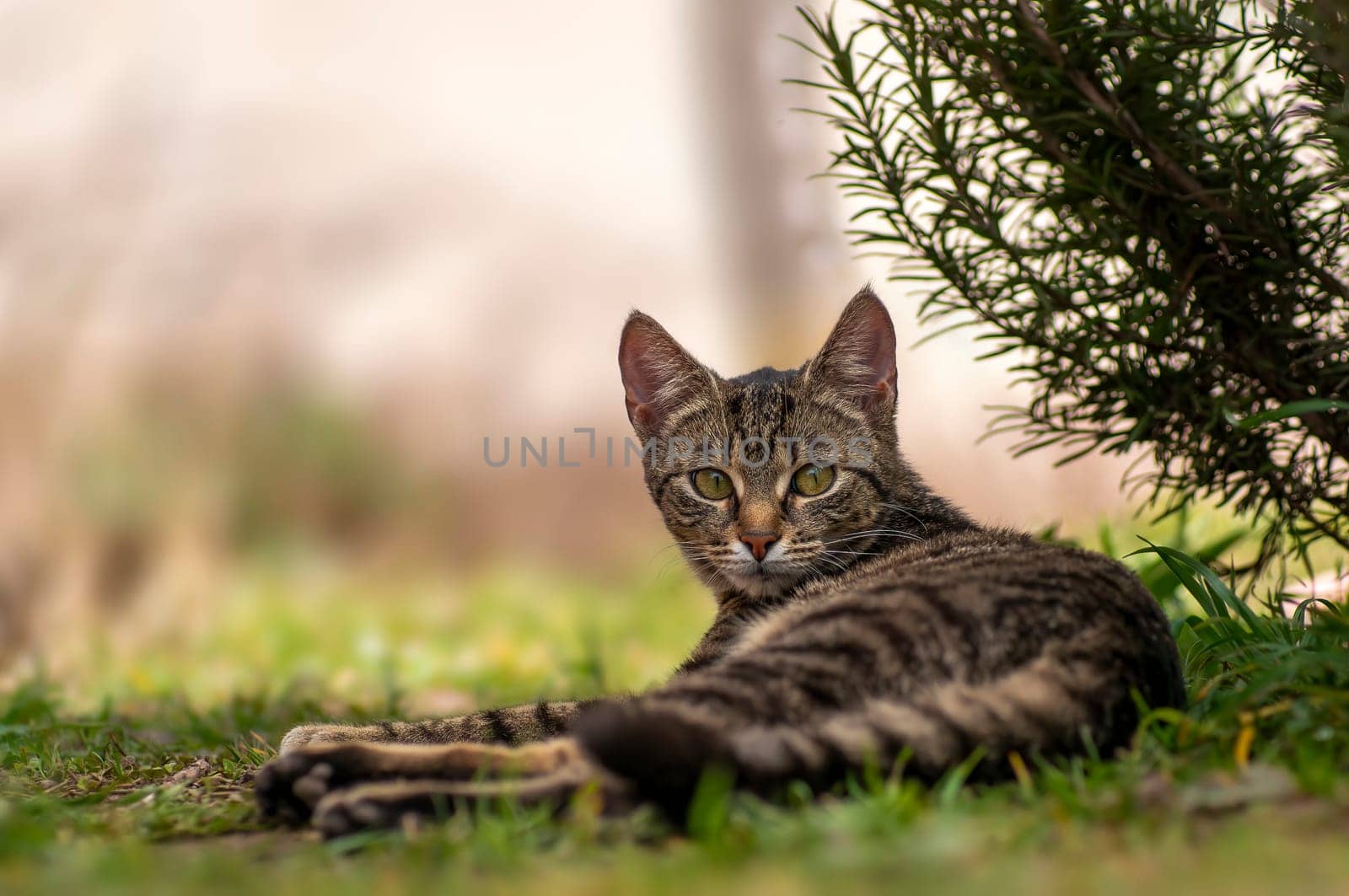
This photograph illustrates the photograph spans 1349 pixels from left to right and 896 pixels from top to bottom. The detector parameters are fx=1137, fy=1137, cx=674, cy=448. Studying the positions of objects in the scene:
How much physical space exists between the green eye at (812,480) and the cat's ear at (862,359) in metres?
0.29

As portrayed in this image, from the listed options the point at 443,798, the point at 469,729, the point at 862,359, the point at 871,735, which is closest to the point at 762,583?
the point at 862,359

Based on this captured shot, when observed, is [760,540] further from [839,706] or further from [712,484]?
[839,706]

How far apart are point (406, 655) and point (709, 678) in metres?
3.71

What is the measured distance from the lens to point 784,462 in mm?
3113

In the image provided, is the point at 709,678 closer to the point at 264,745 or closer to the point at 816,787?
the point at 816,787

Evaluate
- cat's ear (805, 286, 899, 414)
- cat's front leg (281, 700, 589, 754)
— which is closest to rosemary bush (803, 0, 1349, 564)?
cat's ear (805, 286, 899, 414)

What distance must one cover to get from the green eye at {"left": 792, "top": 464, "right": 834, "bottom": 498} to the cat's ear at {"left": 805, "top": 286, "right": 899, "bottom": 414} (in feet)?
0.94

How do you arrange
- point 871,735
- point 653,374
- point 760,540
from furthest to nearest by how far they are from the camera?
point 653,374 → point 760,540 → point 871,735

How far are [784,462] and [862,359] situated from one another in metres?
0.41

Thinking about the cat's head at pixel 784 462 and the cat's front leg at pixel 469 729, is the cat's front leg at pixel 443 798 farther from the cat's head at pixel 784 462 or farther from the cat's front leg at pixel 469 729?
the cat's head at pixel 784 462

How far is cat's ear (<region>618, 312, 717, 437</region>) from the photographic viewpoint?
3.43 m

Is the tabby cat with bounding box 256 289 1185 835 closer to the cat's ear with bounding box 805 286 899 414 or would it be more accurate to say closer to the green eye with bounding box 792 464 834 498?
the green eye with bounding box 792 464 834 498

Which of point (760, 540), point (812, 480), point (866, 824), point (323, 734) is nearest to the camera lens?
point (866, 824)

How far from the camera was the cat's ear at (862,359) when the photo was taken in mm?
3221
